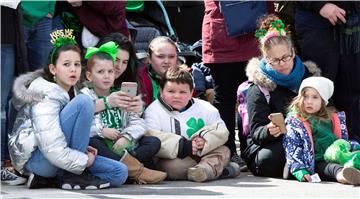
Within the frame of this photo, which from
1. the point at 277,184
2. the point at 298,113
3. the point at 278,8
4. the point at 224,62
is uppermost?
the point at 278,8

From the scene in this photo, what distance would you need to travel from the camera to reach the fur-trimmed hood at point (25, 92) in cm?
548

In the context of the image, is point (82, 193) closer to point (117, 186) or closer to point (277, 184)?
point (117, 186)

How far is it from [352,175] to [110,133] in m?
1.69

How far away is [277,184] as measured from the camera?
584 centimetres

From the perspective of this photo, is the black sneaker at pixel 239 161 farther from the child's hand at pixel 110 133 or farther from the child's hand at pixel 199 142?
the child's hand at pixel 110 133

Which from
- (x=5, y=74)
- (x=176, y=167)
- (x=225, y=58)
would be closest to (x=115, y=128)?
(x=176, y=167)

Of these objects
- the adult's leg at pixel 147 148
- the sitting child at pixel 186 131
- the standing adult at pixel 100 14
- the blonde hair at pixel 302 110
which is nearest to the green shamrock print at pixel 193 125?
the sitting child at pixel 186 131

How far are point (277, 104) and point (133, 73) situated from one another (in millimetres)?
1116

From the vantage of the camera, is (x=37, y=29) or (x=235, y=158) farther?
(x=235, y=158)

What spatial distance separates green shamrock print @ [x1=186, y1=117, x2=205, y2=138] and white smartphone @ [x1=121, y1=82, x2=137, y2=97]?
A: 518 mm

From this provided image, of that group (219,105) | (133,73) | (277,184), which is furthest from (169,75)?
(277,184)

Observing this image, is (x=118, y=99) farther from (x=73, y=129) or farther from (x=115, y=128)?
(x=73, y=129)

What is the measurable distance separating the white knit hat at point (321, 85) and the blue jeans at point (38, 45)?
1.94 meters

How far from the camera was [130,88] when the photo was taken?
5996 millimetres
